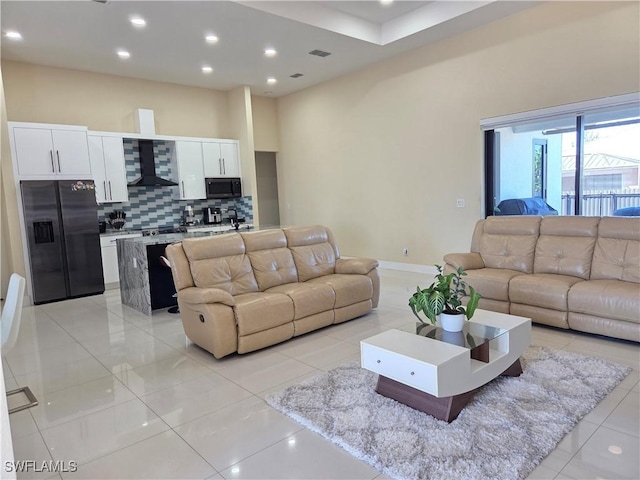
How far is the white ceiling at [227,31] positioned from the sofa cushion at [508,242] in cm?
269

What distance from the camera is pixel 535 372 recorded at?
9.50ft

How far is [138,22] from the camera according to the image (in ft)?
16.1

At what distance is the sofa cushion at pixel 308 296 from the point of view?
377 centimetres

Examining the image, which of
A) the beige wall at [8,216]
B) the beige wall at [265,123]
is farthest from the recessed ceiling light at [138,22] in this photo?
the beige wall at [265,123]

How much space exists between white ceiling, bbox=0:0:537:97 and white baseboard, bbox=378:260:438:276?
3.45 metres

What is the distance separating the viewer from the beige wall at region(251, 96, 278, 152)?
882cm

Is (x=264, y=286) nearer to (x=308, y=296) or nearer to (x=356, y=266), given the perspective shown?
(x=308, y=296)

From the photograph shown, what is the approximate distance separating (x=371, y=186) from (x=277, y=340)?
4374 millimetres

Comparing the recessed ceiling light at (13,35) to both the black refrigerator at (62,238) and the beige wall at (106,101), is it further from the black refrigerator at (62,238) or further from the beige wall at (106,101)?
the black refrigerator at (62,238)

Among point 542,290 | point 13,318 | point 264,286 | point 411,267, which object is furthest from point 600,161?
point 13,318

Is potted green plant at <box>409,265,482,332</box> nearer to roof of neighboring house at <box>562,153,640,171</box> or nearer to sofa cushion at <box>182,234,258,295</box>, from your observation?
sofa cushion at <box>182,234,258,295</box>

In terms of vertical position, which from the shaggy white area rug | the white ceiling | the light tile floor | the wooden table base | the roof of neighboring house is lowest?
the light tile floor

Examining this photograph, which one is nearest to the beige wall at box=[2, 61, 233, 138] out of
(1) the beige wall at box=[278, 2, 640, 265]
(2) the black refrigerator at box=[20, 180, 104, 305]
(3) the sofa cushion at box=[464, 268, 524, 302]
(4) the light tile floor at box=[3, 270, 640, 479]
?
(2) the black refrigerator at box=[20, 180, 104, 305]

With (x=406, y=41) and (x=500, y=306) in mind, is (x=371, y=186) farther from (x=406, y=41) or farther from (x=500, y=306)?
(x=500, y=306)
